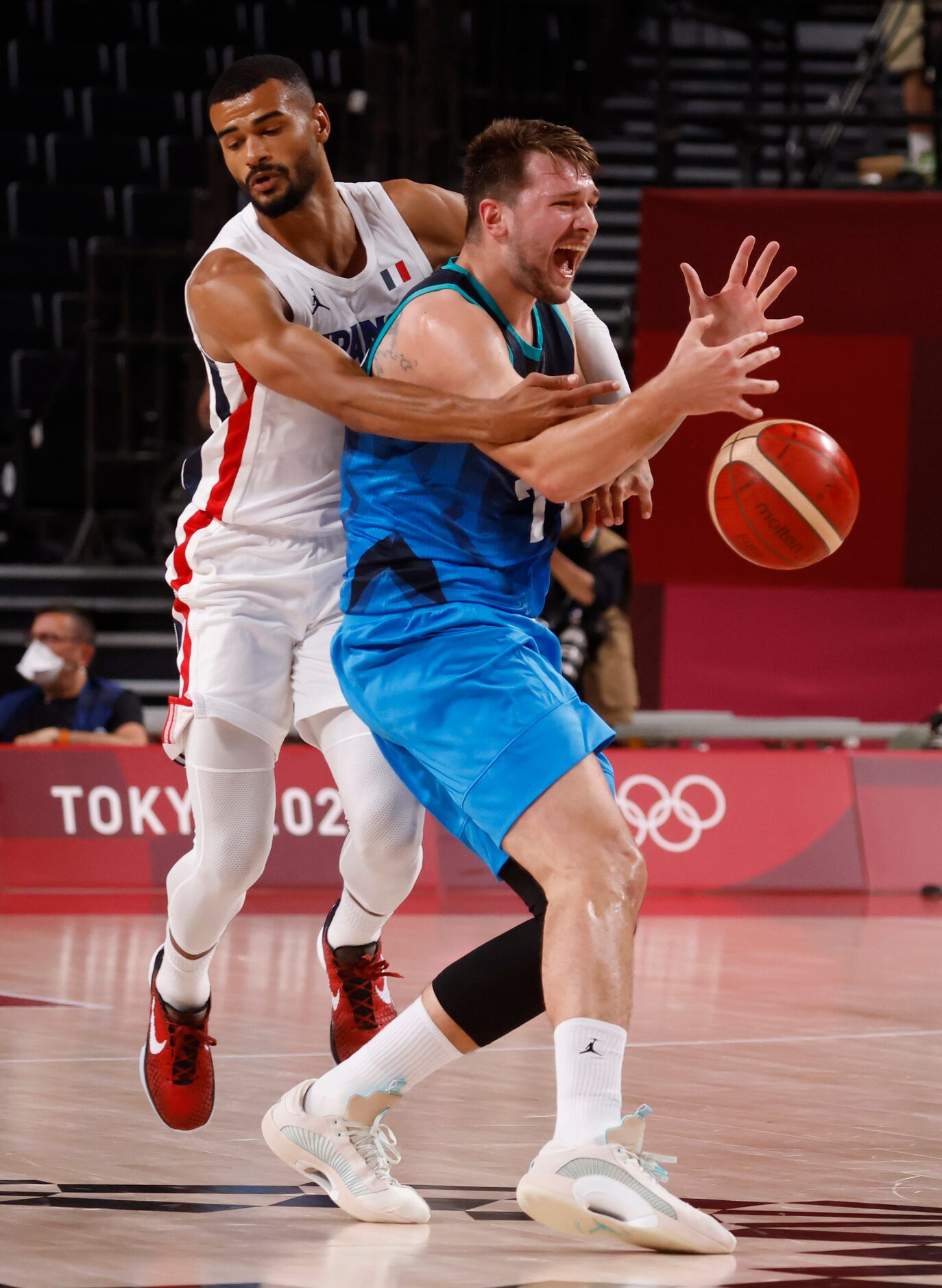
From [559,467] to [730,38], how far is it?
620 inches

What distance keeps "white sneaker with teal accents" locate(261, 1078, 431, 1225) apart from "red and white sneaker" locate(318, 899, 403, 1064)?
2.57 ft

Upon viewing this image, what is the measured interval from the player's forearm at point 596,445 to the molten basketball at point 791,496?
2.38 ft

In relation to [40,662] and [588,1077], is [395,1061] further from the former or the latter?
[40,662]

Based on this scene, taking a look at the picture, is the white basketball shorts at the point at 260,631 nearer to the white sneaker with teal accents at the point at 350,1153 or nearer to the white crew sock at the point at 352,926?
the white crew sock at the point at 352,926

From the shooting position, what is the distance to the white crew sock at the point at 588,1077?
326 cm

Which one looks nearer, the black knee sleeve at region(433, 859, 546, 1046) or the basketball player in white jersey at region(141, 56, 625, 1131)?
the black knee sleeve at region(433, 859, 546, 1046)

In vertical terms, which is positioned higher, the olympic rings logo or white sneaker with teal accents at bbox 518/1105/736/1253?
white sneaker with teal accents at bbox 518/1105/736/1253

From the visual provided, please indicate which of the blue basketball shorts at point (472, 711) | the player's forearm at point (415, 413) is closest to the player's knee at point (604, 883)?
the blue basketball shorts at point (472, 711)

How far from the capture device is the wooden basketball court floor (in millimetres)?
3221

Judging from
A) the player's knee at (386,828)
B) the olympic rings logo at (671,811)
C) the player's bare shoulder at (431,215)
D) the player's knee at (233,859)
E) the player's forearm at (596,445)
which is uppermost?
the player's bare shoulder at (431,215)

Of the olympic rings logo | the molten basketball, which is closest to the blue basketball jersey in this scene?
the molten basketball

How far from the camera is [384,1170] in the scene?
364 centimetres

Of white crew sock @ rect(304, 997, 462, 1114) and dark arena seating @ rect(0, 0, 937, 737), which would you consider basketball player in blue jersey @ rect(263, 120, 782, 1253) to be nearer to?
white crew sock @ rect(304, 997, 462, 1114)

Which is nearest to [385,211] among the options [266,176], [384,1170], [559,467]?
[266,176]
